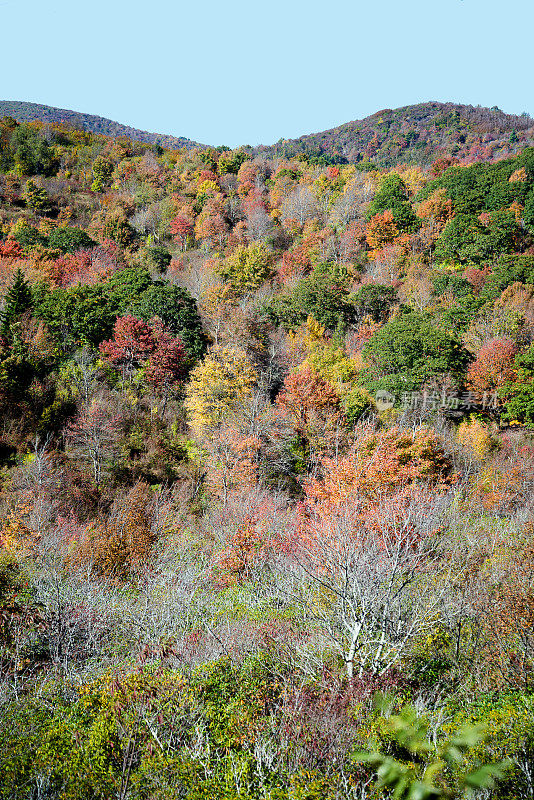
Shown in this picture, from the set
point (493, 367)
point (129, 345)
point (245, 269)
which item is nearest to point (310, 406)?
point (493, 367)

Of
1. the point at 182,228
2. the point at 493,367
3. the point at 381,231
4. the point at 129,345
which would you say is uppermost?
the point at 381,231

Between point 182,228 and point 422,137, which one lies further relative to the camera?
point 422,137

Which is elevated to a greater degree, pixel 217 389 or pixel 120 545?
pixel 217 389

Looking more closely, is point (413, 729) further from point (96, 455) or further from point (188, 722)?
point (96, 455)

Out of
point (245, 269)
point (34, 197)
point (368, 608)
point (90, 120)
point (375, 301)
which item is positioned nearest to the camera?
point (368, 608)

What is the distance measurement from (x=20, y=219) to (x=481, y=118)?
82671 millimetres

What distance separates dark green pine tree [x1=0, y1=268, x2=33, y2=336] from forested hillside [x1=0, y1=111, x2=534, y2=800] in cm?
31

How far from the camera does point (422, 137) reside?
80.8 metres

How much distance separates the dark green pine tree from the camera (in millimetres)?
29109

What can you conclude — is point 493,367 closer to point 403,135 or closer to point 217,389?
point 217,389

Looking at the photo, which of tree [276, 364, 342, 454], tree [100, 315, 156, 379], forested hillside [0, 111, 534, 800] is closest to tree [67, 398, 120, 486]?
forested hillside [0, 111, 534, 800]

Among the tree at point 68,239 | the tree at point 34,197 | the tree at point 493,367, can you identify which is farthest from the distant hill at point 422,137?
the tree at point 34,197

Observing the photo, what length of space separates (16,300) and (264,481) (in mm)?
20914

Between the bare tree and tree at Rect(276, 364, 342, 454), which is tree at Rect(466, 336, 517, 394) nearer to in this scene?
tree at Rect(276, 364, 342, 454)
